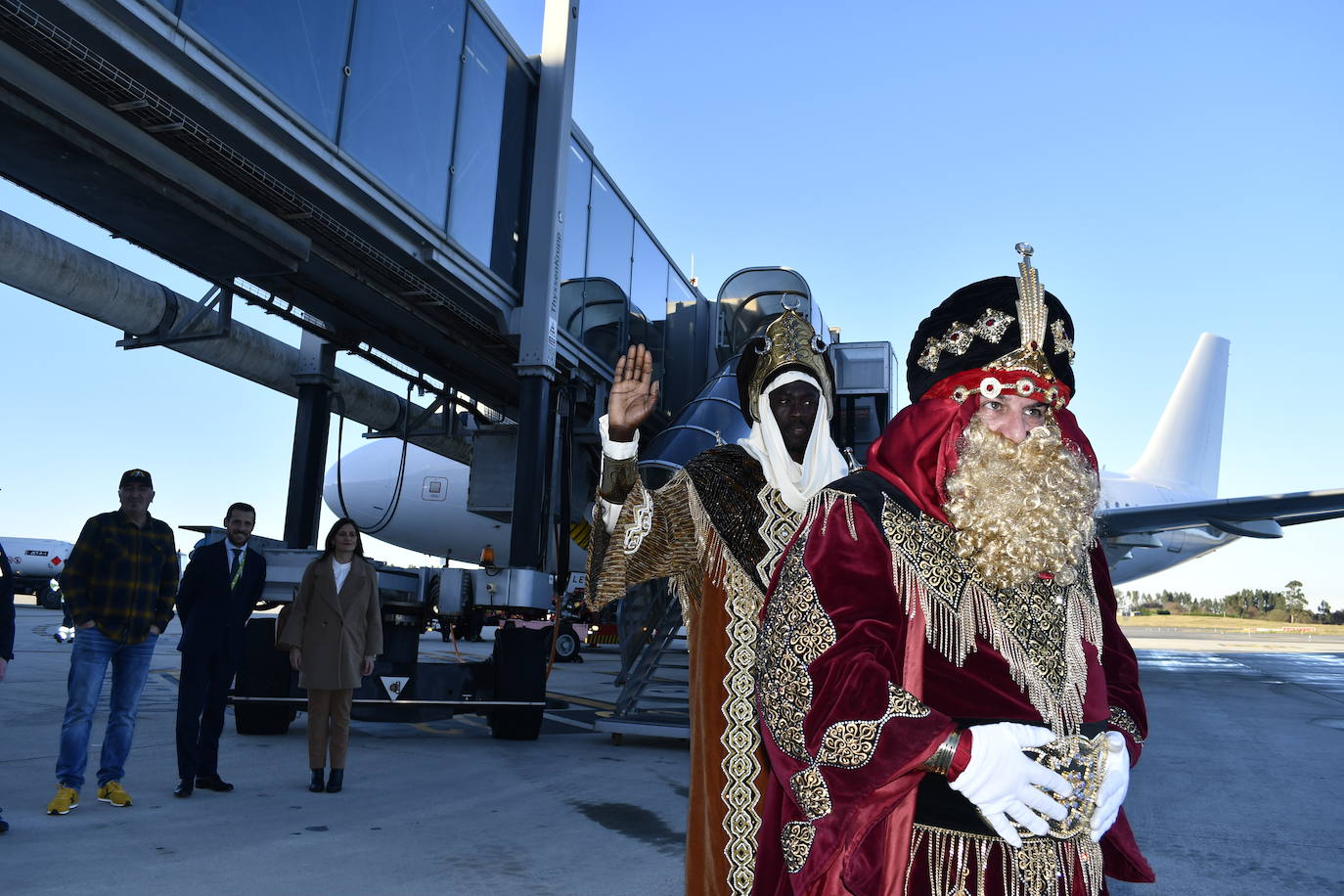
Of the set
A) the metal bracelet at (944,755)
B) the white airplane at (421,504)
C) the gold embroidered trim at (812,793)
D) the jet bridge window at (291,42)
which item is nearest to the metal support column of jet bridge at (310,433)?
the jet bridge window at (291,42)

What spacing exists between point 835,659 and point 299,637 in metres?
5.07

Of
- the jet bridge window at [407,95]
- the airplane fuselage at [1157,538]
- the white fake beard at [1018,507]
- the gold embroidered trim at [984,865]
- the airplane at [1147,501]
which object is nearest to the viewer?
the gold embroidered trim at [984,865]

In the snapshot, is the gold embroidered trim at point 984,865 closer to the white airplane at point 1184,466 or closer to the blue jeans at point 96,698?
the blue jeans at point 96,698

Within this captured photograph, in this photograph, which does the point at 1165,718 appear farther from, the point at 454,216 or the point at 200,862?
the point at 200,862

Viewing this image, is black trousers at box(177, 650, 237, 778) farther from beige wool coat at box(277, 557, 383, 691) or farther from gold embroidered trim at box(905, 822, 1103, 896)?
gold embroidered trim at box(905, 822, 1103, 896)

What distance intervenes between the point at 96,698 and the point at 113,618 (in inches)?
16.4

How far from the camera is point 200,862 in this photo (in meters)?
4.02

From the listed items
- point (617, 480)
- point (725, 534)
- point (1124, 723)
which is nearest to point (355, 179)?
point (617, 480)

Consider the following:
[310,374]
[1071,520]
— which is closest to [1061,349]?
[1071,520]

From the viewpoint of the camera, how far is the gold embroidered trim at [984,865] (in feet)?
5.02

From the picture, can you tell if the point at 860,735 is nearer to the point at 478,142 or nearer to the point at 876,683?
the point at 876,683

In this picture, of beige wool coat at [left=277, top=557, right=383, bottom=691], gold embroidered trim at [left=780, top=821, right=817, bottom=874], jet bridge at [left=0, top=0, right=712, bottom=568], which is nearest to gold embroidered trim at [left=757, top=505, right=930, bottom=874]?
gold embroidered trim at [left=780, top=821, right=817, bottom=874]

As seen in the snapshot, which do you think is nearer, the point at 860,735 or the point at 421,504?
the point at 860,735

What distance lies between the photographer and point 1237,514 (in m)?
18.5
